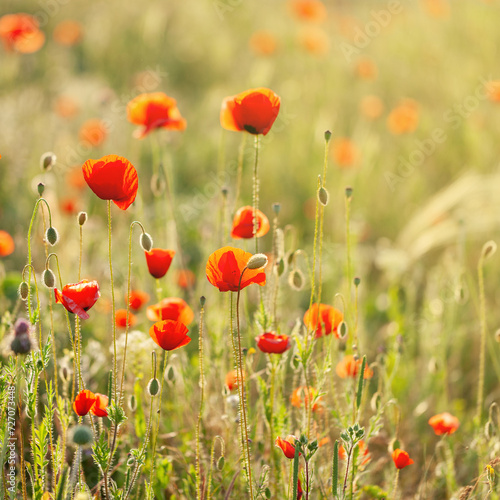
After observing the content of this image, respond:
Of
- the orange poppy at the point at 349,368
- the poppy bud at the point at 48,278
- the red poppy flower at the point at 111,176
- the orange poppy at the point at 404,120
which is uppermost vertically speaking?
the orange poppy at the point at 404,120

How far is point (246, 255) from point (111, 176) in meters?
0.35

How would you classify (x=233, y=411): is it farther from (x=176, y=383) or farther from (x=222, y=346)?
(x=176, y=383)

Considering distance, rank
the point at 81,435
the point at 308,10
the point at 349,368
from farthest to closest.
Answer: the point at 308,10
the point at 349,368
the point at 81,435

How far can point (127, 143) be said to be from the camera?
463 cm

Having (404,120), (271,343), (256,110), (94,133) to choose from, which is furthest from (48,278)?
(404,120)

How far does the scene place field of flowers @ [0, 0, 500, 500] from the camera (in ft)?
4.77

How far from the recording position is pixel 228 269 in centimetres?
133

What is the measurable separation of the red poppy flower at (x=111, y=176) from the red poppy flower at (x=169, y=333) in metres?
0.28

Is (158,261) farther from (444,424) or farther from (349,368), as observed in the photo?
(444,424)

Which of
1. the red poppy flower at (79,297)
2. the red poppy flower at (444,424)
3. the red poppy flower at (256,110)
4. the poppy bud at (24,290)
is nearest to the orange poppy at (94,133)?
the red poppy flower at (256,110)

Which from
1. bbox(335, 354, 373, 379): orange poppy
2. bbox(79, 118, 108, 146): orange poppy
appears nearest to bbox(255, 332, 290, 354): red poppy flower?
bbox(335, 354, 373, 379): orange poppy

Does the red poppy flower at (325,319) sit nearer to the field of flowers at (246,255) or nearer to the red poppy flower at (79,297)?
the field of flowers at (246,255)

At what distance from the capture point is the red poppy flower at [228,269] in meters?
1.33

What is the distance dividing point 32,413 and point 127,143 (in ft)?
11.5
